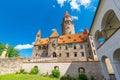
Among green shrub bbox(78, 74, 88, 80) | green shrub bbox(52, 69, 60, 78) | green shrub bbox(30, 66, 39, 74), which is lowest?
green shrub bbox(78, 74, 88, 80)

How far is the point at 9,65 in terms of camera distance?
22797mm

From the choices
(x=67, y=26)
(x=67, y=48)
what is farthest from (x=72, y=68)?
(x=67, y=26)

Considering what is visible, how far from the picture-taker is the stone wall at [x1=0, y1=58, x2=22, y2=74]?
21594 mm

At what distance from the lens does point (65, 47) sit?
43.3 m

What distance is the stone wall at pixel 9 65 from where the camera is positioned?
2159 cm

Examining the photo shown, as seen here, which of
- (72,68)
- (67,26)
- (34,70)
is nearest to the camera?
(72,68)

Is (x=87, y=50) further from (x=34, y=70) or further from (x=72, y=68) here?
(x=34, y=70)

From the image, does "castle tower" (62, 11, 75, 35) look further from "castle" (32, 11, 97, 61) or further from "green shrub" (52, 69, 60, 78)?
"green shrub" (52, 69, 60, 78)

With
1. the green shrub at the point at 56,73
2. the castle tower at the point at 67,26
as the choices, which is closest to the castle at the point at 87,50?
the castle tower at the point at 67,26

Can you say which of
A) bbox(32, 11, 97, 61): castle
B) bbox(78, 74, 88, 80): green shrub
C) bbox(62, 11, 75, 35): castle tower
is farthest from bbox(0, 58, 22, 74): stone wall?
bbox(62, 11, 75, 35): castle tower

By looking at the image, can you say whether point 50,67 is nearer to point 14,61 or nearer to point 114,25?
point 14,61

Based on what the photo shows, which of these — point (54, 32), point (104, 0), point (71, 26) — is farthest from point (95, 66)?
point (71, 26)

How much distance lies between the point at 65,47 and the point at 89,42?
990 cm

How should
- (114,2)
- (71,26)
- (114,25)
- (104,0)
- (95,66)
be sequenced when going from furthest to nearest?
1. (71,26)
2. (95,66)
3. (114,25)
4. (104,0)
5. (114,2)
